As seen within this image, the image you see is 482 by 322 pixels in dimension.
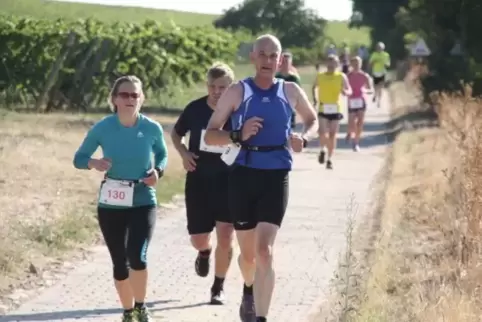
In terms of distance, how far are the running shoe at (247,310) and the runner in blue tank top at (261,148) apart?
0.94 ft

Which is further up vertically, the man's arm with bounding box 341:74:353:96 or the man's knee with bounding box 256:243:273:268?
the man's arm with bounding box 341:74:353:96

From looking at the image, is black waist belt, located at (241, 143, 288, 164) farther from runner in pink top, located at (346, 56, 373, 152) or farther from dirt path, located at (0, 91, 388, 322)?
runner in pink top, located at (346, 56, 373, 152)

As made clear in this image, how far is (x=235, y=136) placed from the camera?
8.20 meters

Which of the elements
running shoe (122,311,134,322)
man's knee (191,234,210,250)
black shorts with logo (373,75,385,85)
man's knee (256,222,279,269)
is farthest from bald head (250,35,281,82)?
black shorts with logo (373,75,385,85)

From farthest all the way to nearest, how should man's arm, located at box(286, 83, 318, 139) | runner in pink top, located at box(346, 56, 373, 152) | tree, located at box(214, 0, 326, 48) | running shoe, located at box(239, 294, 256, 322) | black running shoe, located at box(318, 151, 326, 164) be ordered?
tree, located at box(214, 0, 326, 48)
runner in pink top, located at box(346, 56, 373, 152)
black running shoe, located at box(318, 151, 326, 164)
running shoe, located at box(239, 294, 256, 322)
man's arm, located at box(286, 83, 318, 139)

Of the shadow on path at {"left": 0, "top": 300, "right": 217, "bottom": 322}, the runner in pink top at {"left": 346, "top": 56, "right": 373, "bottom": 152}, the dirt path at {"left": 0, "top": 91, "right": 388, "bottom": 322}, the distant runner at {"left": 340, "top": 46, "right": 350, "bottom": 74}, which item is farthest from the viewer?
the distant runner at {"left": 340, "top": 46, "right": 350, "bottom": 74}

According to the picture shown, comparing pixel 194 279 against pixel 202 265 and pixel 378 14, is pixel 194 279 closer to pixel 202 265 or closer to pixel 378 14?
pixel 202 265

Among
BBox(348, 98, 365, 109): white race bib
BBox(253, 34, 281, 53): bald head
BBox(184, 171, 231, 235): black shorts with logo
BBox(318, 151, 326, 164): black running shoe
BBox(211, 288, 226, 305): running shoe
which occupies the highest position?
BBox(348, 98, 365, 109): white race bib

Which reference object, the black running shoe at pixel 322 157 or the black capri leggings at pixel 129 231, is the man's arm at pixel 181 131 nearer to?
the black capri leggings at pixel 129 231

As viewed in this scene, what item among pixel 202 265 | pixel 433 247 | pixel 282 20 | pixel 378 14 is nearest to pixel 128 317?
pixel 202 265

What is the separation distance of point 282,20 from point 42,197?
89.8m

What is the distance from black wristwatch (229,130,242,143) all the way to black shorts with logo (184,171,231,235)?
1465mm

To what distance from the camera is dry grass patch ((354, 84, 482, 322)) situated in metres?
8.43

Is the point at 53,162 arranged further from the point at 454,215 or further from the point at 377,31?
the point at 377,31
